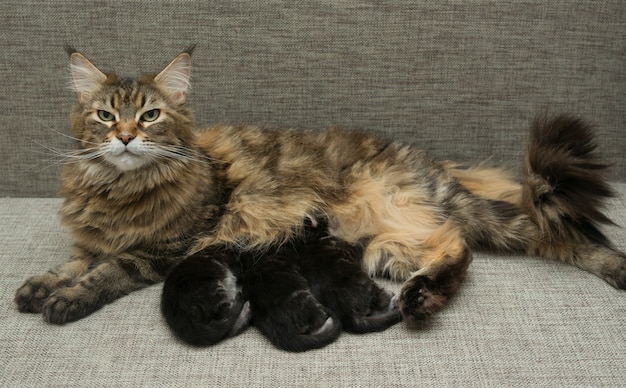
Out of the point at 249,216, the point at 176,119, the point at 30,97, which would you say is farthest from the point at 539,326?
the point at 30,97

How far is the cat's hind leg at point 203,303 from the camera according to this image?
5.49ft

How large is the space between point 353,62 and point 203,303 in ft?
3.90

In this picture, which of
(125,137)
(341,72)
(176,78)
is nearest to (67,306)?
(125,137)

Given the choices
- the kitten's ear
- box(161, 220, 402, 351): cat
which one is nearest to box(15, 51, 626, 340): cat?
the kitten's ear

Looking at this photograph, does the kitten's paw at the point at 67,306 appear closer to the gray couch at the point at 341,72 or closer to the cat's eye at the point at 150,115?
the gray couch at the point at 341,72

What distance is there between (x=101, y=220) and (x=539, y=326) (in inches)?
52.7

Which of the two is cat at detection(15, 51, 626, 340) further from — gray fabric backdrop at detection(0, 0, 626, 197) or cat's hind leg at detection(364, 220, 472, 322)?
gray fabric backdrop at detection(0, 0, 626, 197)

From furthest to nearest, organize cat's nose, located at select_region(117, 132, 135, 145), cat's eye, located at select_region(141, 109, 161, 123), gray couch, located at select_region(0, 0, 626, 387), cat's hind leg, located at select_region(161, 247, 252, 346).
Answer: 1. gray couch, located at select_region(0, 0, 626, 387)
2. cat's eye, located at select_region(141, 109, 161, 123)
3. cat's nose, located at select_region(117, 132, 135, 145)
4. cat's hind leg, located at select_region(161, 247, 252, 346)

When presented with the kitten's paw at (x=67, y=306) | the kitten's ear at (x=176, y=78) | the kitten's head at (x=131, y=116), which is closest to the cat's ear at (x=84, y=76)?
the kitten's head at (x=131, y=116)

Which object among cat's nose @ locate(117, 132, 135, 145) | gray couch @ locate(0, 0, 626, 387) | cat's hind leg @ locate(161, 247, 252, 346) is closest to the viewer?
cat's hind leg @ locate(161, 247, 252, 346)

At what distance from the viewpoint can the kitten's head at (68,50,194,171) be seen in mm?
1863

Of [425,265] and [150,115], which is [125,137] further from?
[425,265]

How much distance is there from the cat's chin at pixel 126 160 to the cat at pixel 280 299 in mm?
320

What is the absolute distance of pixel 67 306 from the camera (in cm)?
178
